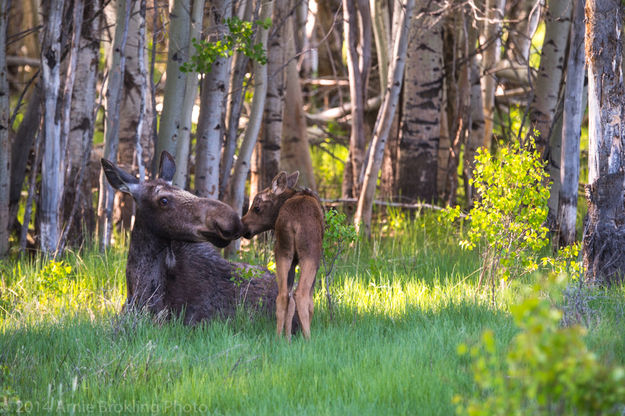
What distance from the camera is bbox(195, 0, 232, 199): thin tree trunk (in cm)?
869

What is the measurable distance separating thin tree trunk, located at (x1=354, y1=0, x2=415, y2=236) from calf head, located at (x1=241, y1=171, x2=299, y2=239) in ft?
10.8

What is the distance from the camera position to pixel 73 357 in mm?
5676

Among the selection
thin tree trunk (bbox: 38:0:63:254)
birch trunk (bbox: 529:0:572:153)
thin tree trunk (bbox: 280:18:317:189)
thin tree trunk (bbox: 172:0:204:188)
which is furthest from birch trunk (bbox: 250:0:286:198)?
birch trunk (bbox: 529:0:572:153)

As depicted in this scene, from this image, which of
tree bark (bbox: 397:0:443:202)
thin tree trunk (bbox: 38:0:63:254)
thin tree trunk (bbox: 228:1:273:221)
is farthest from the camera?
tree bark (bbox: 397:0:443:202)

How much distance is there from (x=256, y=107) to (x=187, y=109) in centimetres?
126

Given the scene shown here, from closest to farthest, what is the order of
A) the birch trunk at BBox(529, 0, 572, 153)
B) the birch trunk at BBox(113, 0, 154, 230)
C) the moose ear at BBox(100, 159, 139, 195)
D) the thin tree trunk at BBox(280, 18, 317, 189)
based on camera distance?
1. the moose ear at BBox(100, 159, 139, 195)
2. the birch trunk at BBox(529, 0, 572, 153)
3. the birch trunk at BBox(113, 0, 154, 230)
4. the thin tree trunk at BBox(280, 18, 317, 189)

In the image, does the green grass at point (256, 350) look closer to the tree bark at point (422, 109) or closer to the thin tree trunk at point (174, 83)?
the thin tree trunk at point (174, 83)

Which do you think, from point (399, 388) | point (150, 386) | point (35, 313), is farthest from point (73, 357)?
point (399, 388)

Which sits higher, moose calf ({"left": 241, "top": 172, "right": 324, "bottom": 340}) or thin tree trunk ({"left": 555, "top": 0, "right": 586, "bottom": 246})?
thin tree trunk ({"left": 555, "top": 0, "right": 586, "bottom": 246})

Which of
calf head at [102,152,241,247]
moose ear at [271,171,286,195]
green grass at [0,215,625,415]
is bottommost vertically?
green grass at [0,215,625,415]

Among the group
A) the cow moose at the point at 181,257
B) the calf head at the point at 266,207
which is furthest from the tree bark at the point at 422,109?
the calf head at the point at 266,207

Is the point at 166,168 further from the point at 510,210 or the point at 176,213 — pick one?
the point at 510,210

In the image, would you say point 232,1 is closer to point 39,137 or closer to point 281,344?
point 39,137

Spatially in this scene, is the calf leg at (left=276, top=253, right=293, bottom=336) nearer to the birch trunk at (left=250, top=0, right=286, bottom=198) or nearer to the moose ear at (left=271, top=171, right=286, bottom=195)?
the moose ear at (left=271, top=171, right=286, bottom=195)
